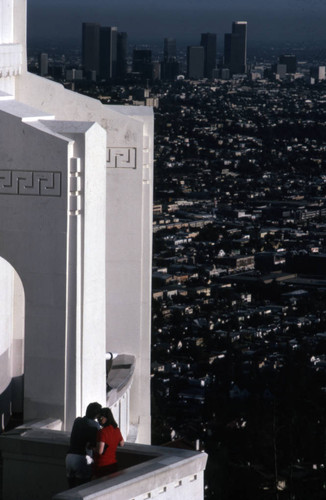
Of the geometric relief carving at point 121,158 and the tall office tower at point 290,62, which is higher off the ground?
the geometric relief carving at point 121,158

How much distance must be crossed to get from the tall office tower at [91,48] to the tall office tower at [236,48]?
731 inches

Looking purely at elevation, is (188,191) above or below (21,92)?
below

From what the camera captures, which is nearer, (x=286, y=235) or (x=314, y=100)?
(x=286, y=235)

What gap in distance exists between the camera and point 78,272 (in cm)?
681

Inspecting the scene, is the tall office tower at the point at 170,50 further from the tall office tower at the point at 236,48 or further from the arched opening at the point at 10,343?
the arched opening at the point at 10,343

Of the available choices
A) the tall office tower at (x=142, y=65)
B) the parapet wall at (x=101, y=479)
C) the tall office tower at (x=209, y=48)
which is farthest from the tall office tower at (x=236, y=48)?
the parapet wall at (x=101, y=479)

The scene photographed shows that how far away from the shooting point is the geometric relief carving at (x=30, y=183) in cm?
671

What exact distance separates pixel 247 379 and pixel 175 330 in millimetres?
7583

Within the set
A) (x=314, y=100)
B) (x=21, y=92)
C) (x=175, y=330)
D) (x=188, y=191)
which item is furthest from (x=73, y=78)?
(x=21, y=92)

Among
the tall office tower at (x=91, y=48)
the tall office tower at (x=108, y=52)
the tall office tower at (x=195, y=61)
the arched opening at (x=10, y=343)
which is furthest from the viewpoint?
the tall office tower at (x=195, y=61)

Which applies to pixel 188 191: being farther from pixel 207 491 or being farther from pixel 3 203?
pixel 3 203

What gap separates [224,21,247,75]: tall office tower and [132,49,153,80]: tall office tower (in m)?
11.8

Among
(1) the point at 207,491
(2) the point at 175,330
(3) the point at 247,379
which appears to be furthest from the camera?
(2) the point at 175,330

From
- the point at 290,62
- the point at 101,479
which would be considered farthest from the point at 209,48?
the point at 101,479
